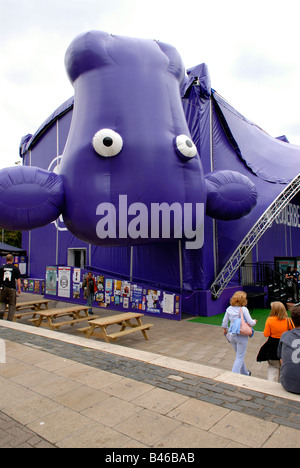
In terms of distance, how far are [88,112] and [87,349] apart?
217 inches

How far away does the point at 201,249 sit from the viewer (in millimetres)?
12023

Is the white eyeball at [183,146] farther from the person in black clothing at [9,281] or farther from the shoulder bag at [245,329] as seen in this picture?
the person in black clothing at [9,281]

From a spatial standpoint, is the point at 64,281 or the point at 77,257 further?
the point at 77,257

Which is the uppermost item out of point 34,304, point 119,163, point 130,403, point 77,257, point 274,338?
point 119,163

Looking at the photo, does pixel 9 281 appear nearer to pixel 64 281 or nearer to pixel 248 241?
pixel 64 281

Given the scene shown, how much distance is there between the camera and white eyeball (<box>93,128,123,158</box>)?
25.4 feet

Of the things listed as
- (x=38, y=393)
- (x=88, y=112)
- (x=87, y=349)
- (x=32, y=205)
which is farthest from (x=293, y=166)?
(x=38, y=393)

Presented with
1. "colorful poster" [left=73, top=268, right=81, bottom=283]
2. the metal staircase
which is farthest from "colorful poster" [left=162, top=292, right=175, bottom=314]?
"colorful poster" [left=73, top=268, right=81, bottom=283]

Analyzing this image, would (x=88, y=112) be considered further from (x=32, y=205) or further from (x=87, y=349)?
(x=87, y=349)

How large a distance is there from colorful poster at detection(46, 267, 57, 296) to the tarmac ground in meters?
8.49

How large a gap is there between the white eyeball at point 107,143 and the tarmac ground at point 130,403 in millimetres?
4181

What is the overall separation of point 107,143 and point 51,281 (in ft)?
28.5

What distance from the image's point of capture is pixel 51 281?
1465 cm

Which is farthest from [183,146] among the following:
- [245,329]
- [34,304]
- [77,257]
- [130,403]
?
[77,257]
